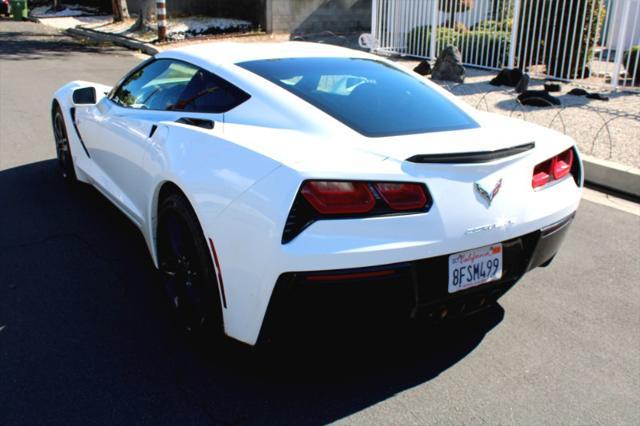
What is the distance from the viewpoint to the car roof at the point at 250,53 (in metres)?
3.70

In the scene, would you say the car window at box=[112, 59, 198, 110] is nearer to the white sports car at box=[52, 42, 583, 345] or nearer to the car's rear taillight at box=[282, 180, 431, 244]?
the white sports car at box=[52, 42, 583, 345]

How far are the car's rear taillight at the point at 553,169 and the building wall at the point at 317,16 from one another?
58.3 feet

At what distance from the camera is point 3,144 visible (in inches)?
284

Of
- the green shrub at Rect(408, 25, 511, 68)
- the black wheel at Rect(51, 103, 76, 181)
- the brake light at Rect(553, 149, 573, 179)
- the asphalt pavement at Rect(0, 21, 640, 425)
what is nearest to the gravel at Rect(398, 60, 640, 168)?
the green shrub at Rect(408, 25, 511, 68)

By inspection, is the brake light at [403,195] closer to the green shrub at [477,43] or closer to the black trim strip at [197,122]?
the black trim strip at [197,122]

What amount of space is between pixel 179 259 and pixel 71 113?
267cm

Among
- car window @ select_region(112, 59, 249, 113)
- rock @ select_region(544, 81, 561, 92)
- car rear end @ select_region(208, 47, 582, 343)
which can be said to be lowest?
rock @ select_region(544, 81, 561, 92)

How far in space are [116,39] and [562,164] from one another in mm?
18553

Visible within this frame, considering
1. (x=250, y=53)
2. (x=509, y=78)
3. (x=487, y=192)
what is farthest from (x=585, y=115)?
(x=487, y=192)

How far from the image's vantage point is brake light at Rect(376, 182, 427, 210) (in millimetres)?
2531

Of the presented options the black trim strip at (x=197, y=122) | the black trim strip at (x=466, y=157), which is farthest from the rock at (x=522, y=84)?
the black trim strip at (x=197, y=122)

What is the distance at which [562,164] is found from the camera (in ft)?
10.6

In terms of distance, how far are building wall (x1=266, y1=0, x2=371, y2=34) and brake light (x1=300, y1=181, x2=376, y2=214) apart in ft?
60.4

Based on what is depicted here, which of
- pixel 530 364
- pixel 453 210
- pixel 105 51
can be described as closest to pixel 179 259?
pixel 453 210
